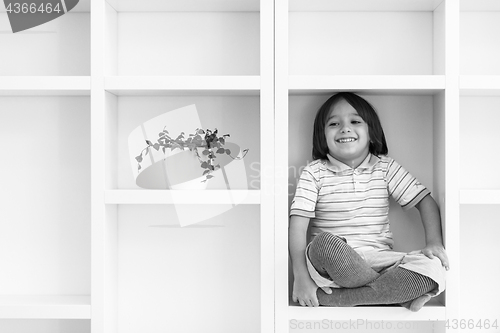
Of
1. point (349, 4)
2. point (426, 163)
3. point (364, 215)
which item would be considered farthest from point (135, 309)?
point (349, 4)

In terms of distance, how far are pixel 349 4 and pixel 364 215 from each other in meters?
0.58

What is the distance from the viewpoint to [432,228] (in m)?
1.23

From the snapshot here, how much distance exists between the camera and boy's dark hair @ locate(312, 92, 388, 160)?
4.25ft

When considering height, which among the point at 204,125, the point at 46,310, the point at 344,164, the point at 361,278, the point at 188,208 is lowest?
the point at 46,310

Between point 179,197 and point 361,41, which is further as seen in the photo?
point 361,41

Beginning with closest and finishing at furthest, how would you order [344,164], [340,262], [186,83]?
[340,262]
[186,83]
[344,164]

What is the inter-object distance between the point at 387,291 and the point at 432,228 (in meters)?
0.23

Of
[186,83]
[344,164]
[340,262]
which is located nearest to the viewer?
[340,262]

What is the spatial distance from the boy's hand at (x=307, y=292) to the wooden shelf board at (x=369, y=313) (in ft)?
0.06

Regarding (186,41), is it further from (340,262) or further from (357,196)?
(340,262)

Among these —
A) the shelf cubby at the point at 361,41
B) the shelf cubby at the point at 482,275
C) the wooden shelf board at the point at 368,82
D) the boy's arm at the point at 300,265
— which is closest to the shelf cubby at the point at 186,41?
the shelf cubby at the point at 361,41

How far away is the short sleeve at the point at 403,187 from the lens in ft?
4.20

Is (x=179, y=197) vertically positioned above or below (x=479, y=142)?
below

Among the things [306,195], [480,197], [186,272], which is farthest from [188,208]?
[480,197]
